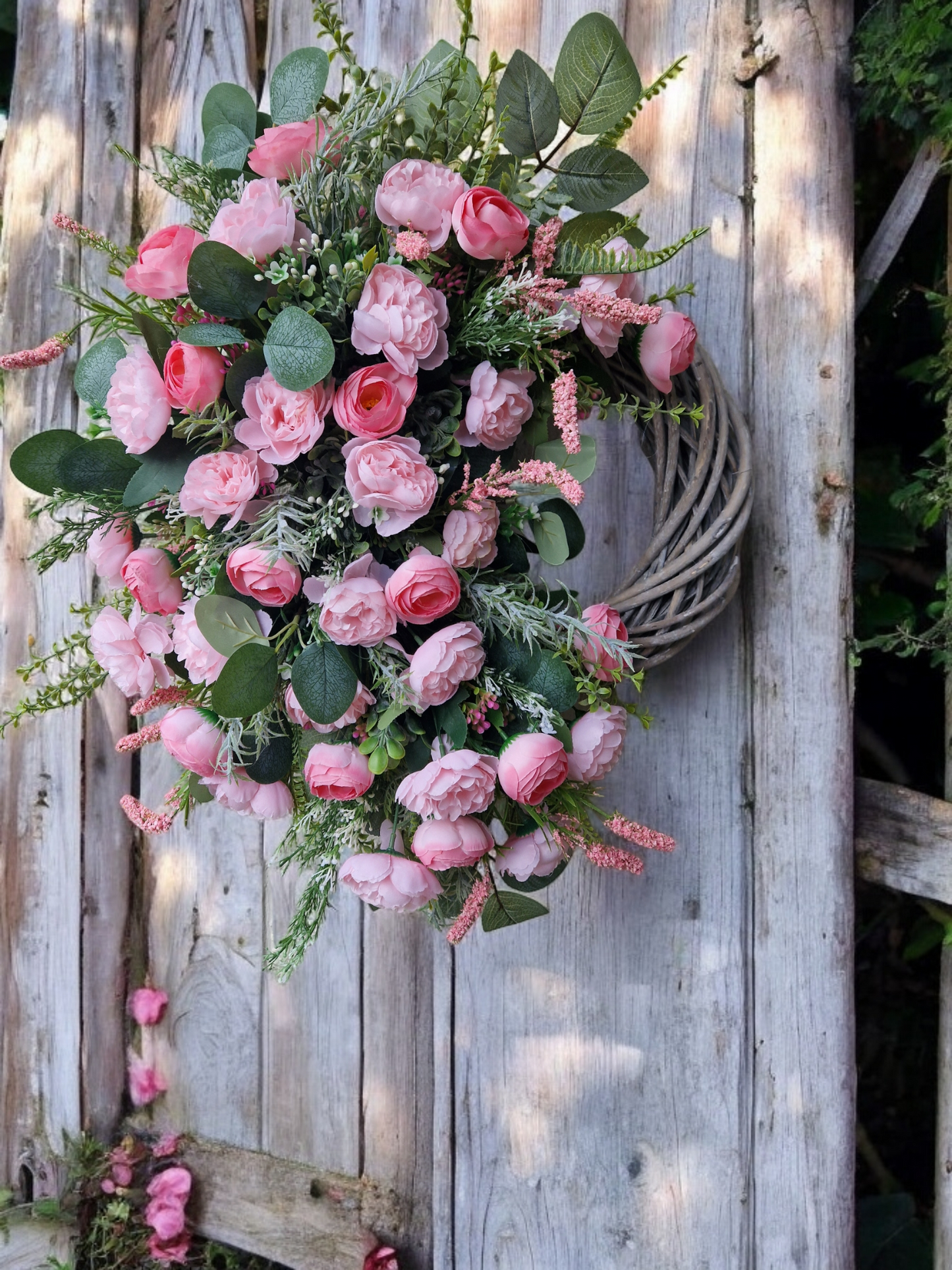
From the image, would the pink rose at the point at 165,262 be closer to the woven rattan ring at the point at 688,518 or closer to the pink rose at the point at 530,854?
the woven rattan ring at the point at 688,518

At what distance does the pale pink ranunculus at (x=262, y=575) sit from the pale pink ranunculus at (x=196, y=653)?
7 centimetres

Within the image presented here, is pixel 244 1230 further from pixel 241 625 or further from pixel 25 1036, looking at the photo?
pixel 241 625

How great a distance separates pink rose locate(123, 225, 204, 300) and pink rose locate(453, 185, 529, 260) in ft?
0.81

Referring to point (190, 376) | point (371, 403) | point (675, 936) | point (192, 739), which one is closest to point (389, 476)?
point (371, 403)

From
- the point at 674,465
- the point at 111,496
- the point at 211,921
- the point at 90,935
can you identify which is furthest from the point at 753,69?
the point at 90,935

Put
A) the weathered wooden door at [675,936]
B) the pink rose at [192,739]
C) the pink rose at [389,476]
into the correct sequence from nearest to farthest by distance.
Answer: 1. the pink rose at [389,476]
2. the pink rose at [192,739]
3. the weathered wooden door at [675,936]

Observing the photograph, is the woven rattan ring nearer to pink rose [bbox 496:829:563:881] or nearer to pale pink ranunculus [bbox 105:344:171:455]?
pink rose [bbox 496:829:563:881]

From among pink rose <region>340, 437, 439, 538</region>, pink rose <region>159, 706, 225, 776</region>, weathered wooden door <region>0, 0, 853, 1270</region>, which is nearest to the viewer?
pink rose <region>340, 437, 439, 538</region>

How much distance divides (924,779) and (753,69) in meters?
1.20

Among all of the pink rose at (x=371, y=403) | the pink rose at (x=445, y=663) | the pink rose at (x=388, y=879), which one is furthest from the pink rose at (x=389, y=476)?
the pink rose at (x=388, y=879)

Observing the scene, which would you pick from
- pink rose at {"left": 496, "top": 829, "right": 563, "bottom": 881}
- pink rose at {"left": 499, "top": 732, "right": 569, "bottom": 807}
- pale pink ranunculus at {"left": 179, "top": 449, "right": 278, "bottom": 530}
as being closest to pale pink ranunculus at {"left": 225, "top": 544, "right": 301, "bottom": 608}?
pale pink ranunculus at {"left": 179, "top": 449, "right": 278, "bottom": 530}

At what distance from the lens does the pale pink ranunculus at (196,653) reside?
36.5 inches

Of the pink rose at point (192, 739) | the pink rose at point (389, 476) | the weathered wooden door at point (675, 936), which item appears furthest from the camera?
the weathered wooden door at point (675, 936)

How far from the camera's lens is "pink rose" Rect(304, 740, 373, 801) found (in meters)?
0.93
